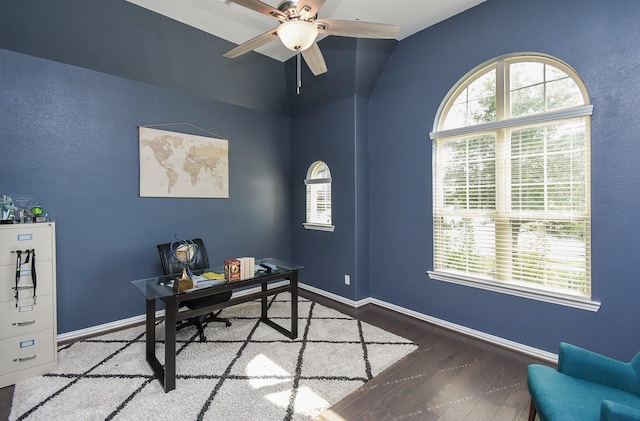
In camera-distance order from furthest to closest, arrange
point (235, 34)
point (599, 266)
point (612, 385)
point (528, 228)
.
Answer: point (235, 34), point (528, 228), point (599, 266), point (612, 385)

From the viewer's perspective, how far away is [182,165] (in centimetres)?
360

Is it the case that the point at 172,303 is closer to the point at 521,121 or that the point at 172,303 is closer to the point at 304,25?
the point at 304,25

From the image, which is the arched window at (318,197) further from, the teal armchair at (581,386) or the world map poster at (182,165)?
the teal armchair at (581,386)

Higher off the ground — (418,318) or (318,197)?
(318,197)

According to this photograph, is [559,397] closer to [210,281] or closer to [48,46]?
[210,281]

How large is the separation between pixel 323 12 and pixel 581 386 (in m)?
3.45

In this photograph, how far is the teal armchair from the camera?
1347mm

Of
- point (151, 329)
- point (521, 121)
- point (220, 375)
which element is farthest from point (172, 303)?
point (521, 121)

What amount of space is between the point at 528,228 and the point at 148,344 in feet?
11.2

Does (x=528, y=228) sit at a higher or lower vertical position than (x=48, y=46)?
lower

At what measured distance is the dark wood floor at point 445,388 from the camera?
190 centimetres

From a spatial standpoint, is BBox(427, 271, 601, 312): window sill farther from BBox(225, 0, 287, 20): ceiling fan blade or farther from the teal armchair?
BBox(225, 0, 287, 20): ceiling fan blade

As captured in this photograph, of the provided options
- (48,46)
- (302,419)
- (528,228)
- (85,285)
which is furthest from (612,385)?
(48,46)

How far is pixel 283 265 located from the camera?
3.00 m
